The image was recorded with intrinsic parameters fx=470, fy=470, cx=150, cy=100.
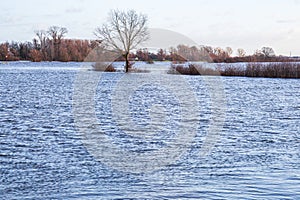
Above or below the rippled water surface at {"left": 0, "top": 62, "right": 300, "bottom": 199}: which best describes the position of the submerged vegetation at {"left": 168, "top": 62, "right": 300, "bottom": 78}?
above

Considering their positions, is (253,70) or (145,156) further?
(253,70)

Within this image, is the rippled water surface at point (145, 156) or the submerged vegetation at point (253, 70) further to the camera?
the submerged vegetation at point (253, 70)

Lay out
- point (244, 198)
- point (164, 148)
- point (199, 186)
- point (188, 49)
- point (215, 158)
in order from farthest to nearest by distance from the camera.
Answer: point (188, 49), point (164, 148), point (215, 158), point (199, 186), point (244, 198)

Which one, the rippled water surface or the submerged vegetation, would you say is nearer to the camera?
the rippled water surface

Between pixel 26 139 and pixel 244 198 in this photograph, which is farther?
pixel 26 139

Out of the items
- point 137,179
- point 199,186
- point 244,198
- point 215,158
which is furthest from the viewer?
point 215,158

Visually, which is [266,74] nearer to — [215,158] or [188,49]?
[188,49]

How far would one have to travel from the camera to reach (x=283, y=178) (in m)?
8.90

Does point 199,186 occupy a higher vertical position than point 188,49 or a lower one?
lower

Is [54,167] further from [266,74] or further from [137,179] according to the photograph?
[266,74]

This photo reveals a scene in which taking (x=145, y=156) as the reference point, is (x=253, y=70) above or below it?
above

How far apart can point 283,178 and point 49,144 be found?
6.07m

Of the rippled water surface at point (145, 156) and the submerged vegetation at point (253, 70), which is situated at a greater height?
the submerged vegetation at point (253, 70)

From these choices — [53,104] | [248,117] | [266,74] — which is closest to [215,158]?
[248,117]
